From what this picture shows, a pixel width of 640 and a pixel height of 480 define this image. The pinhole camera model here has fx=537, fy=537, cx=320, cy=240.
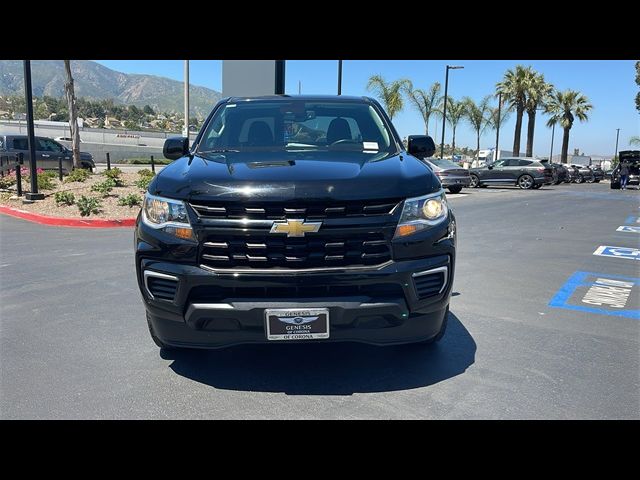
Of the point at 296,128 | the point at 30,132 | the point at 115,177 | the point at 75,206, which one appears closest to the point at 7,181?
the point at 115,177

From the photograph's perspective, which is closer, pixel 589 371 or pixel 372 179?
pixel 372 179

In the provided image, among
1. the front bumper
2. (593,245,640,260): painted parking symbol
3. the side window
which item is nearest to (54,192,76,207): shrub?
the side window

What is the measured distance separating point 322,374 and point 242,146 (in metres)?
1.89

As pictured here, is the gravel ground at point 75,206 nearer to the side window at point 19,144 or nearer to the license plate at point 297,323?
the side window at point 19,144

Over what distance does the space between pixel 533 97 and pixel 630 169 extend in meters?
13.3

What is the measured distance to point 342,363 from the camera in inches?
150

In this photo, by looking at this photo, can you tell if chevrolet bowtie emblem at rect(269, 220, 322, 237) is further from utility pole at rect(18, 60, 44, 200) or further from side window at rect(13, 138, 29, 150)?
side window at rect(13, 138, 29, 150)

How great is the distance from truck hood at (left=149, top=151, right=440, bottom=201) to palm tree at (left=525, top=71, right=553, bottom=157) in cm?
4476

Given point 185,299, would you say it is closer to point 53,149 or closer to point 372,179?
point 372,179

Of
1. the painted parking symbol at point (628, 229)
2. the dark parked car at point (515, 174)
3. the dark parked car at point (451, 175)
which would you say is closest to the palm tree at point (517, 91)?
the dark parked car at point (515, 174)

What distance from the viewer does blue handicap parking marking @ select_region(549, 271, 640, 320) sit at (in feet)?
17.0

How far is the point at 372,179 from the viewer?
10.4 feet

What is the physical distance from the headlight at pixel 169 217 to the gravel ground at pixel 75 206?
26.7ft
